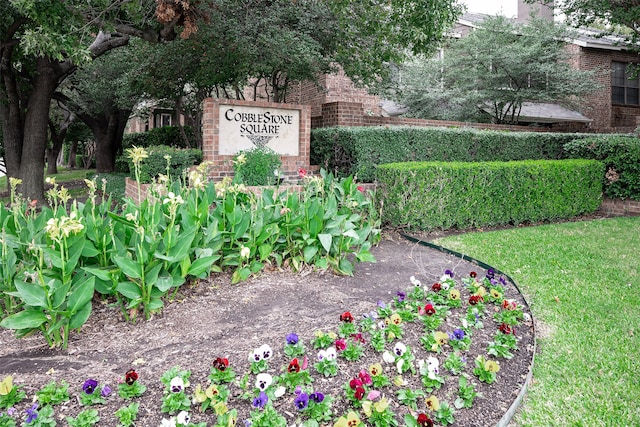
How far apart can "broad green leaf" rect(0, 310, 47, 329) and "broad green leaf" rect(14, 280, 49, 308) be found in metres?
0.07

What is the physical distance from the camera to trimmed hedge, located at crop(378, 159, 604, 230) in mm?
6066

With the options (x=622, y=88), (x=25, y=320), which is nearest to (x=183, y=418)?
(x=25, y=320)

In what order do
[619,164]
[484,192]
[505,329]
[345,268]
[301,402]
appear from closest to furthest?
[301,402] → [505,329] → [345,268] → [484,192] → [619,164]

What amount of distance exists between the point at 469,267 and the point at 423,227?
4.97 feet

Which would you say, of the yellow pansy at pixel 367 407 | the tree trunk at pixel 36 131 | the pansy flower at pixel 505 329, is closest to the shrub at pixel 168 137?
the tree trunk at pixel 36 131

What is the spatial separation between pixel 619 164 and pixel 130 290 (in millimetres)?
8344

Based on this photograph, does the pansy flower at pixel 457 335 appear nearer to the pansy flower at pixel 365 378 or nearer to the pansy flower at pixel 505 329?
the pansy flower at pixel 505 329

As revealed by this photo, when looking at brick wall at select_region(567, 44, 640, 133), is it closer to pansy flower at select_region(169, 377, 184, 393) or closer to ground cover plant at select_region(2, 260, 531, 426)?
ground cover plant at select_region(2, 260, 531, 426)

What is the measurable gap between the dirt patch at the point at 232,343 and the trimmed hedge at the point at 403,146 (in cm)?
370

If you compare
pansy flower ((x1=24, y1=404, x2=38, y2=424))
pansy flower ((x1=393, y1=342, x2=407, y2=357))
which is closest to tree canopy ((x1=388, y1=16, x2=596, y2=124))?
pansy flower ((x1=393, y1=342, x2=407, y2=357))

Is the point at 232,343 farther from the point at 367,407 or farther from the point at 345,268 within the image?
the point at 345,268

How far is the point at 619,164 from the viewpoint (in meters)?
8.29

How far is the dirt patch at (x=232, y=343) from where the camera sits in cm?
237

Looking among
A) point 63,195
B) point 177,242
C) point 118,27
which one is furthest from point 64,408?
point 118,27
